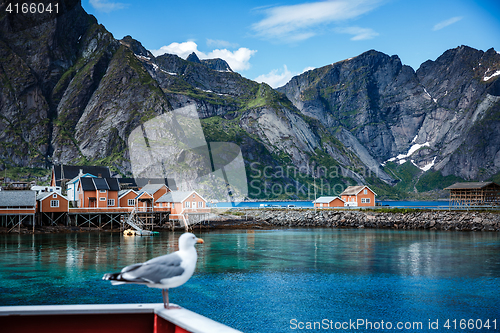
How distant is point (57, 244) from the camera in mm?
49812

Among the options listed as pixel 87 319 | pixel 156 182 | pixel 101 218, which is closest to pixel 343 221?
pixel 101 218

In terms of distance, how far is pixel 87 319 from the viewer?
16.7 ft

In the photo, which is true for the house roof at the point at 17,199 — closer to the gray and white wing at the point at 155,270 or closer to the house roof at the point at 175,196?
the house roof at the point at 175,196

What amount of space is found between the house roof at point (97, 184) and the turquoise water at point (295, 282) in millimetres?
25744

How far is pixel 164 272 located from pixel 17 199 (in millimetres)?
70624

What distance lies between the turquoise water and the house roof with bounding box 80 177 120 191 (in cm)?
2574

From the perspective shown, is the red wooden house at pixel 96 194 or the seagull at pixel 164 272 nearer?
the seagull at pixel 164 272

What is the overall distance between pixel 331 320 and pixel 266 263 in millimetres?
16744

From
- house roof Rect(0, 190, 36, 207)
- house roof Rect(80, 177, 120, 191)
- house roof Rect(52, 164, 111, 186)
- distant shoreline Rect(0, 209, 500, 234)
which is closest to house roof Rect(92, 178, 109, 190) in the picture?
house roof Rect(80, 177, 120, 191)

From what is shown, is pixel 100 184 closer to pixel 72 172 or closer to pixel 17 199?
pixel 17 199

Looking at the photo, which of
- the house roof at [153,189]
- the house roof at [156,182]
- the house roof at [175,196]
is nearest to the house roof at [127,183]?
the house roof at [156,182]

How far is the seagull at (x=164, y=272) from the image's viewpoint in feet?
17.3

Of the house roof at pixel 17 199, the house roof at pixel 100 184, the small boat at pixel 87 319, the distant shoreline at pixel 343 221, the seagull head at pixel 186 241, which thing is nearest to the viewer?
the small boat at pixel 87 319

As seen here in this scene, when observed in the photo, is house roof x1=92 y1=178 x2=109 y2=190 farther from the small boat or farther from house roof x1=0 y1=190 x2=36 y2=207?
the small boat
